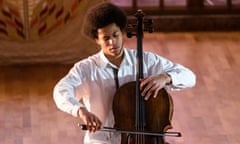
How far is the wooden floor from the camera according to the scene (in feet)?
11.2

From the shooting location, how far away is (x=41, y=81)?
4000 millimetres

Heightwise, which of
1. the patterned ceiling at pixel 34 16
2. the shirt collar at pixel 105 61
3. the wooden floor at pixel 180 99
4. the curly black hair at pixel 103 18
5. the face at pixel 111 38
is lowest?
the wooden floor at pixel 180 99

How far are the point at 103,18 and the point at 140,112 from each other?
0.36 m

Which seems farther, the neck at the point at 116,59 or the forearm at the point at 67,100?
the neck at the point at 116,59

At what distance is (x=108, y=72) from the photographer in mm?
2496

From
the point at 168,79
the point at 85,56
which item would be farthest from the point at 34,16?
the point at 168,79

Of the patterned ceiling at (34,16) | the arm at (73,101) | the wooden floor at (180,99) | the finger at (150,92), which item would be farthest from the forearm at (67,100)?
the patterned ceiling at (34,16)

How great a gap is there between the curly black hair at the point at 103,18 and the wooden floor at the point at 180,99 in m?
1.03

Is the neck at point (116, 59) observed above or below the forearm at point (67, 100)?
above

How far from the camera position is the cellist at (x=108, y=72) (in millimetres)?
2412

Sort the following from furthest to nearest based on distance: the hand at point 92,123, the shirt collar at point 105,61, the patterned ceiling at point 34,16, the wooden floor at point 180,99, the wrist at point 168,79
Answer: the patterned ceiling at point 34,16
the wooden floor at point 180,99
the shirt collar at point 105,61
the wrist at point 168,79
the hand at point 92,123

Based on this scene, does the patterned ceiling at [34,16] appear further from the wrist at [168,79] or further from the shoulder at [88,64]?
the wrist at [168,79]

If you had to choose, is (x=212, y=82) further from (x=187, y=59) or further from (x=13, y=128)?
(x=13, y=128)

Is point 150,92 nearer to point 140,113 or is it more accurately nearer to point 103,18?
point 140,113
